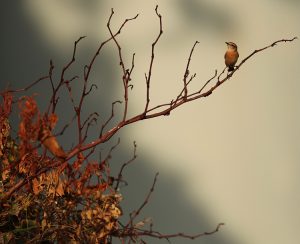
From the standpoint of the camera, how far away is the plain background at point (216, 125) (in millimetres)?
1164

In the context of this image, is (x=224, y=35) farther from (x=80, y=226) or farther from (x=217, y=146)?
(x=80, y=226)

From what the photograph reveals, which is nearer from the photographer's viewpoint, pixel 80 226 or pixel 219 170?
pixel 80 226

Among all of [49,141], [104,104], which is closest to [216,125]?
[104,104]

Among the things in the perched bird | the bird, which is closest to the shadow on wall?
the bird

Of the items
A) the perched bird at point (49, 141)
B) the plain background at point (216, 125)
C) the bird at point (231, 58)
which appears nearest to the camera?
the perched bird at point (49, 141)

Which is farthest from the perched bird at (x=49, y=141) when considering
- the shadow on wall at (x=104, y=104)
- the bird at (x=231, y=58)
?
the shadow on wall at (x=104, y=104)

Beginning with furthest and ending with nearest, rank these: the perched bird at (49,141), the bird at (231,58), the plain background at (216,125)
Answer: the plain background at (216,125) → the bird at (231,58) → the perched bird at (49,141)

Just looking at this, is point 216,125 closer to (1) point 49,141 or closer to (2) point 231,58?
(2) point 231,58

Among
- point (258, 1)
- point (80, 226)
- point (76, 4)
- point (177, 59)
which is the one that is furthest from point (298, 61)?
point (80, 226)

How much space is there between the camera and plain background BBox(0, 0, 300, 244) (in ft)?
3.82

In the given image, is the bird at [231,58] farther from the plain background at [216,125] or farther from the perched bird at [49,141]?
the perched bird at [49,141]

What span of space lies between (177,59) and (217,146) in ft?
0.66

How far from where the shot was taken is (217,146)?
118 centimetres

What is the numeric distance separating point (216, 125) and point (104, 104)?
244mm
